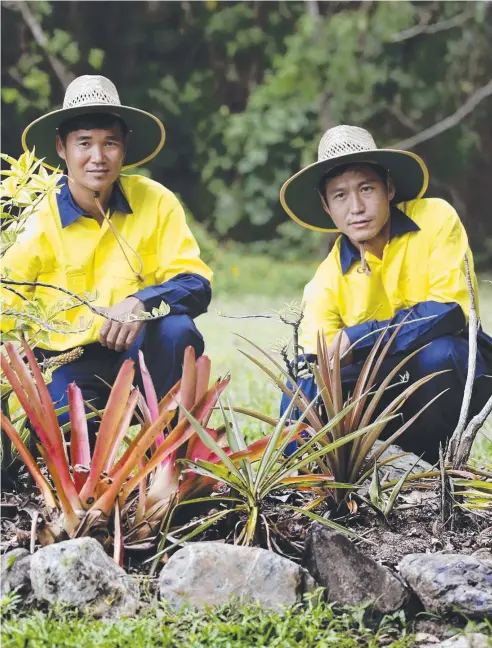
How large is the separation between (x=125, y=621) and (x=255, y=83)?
10.2 m

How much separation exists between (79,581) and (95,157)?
164 cm

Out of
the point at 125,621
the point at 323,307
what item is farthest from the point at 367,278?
the point at 125,621

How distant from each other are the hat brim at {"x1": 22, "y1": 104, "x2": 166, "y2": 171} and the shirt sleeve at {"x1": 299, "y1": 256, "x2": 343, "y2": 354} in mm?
755

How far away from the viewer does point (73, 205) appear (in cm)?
354

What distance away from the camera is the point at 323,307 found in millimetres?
3471

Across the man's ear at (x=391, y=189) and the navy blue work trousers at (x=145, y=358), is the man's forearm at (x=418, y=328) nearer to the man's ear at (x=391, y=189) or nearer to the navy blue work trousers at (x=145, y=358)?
the man's ear at (x=391, y=189)

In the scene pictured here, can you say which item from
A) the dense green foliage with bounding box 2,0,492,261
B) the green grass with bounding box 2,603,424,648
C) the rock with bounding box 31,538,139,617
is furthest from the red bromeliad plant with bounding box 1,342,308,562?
the dense green foliage with bounding box 2,0,492,261

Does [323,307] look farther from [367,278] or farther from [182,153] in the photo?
[182,153]

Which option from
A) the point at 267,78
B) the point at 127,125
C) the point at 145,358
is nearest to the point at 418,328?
the point at 145,358

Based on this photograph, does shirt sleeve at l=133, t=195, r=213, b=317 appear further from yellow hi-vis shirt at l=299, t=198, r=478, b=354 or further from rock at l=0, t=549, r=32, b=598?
rock at l=0, t=549, r=32, b=598

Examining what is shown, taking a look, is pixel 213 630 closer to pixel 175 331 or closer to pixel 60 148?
pixel 175 331

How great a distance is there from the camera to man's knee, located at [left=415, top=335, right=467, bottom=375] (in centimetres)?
331

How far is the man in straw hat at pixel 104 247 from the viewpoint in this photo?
3414 mm

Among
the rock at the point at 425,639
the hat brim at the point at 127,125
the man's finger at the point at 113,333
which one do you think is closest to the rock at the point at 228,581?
the rock at the point at 425,639
